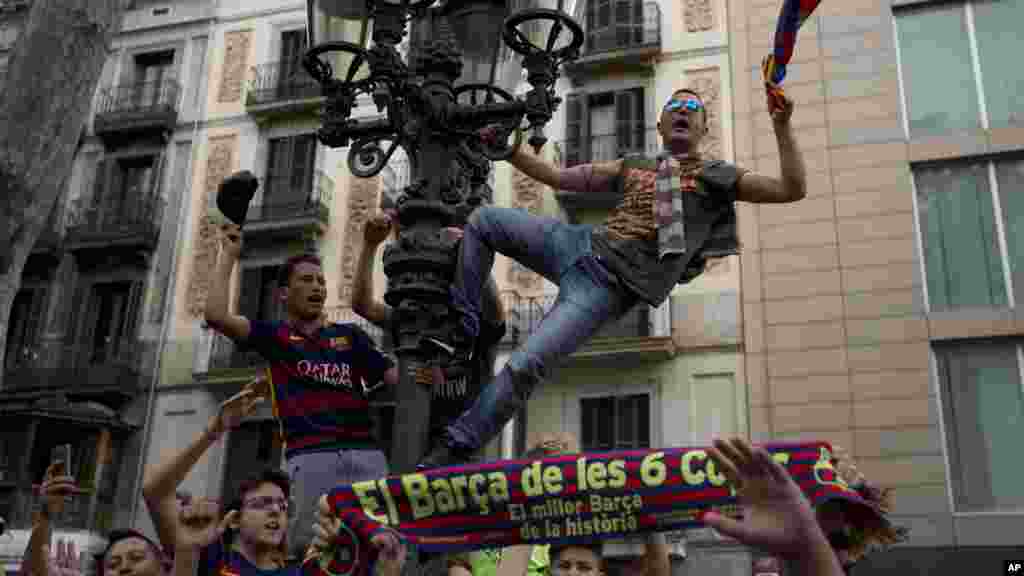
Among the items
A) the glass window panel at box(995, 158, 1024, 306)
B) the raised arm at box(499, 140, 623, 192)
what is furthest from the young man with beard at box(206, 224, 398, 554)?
the glass window panel at box(995, 158, 1024, 306)

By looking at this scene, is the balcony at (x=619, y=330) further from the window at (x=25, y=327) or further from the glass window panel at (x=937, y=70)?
the window at (x=25, y=327)

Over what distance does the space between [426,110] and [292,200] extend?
50.8 ft

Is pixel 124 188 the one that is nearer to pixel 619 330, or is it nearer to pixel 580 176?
pixel 619 330

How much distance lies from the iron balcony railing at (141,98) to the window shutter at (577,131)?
8.51m

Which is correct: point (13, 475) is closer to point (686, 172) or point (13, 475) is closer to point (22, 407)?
point (22, 407)

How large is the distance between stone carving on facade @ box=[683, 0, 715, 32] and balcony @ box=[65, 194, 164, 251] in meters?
11.0

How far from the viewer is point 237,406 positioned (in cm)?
436

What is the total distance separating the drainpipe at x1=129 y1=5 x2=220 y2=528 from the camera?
60.4 feet

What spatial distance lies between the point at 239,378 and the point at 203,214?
3854 millimetres

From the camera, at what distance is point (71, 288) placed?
20281mm

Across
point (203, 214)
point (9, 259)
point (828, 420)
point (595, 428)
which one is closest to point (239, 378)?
point (203, 214)

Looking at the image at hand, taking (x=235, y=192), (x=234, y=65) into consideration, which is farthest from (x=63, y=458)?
(x=234, y=65)

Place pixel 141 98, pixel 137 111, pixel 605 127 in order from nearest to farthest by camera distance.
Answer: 1. pixel 605 127
2. pixel 137 111
3. pixel 141 98

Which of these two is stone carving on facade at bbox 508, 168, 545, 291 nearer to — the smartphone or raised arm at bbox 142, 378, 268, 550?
raised arm at bbox 142, 378, 268, 550
